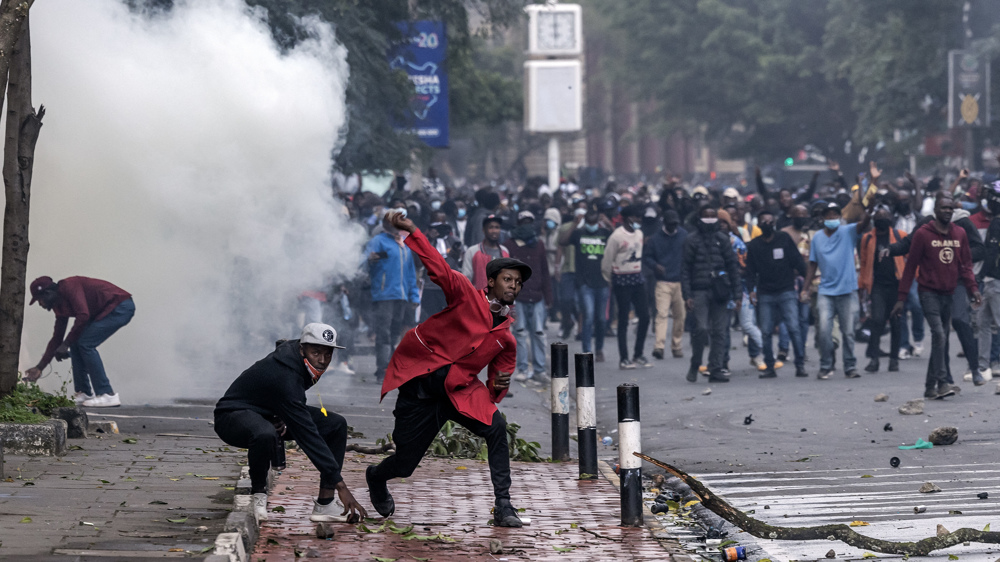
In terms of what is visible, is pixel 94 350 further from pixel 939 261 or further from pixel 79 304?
pixel 939 261

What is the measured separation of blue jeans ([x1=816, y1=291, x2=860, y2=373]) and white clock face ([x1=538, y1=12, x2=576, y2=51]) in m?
15.0

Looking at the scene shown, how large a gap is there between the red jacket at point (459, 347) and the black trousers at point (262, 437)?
0.44 meters

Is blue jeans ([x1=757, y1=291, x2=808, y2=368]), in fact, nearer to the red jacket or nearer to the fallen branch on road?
the fallen branch on road

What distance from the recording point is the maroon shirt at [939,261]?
12.7 metres

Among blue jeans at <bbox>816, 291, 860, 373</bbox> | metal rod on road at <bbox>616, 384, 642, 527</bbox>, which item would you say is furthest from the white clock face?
metal rod on road at <bbox>616, 384, 642, 527</bbox>

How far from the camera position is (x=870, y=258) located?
1521 centimetres

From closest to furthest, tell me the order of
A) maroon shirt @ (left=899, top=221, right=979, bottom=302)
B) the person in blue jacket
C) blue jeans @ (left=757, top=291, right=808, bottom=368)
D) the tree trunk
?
the tree trunk < maroon shirt @ (left=899, top=221, right=979, bottom=302) < the person in blue jacket < blue jeans @ (left=757, top=291, right=808, bottom=368)

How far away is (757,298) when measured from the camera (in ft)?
50.7

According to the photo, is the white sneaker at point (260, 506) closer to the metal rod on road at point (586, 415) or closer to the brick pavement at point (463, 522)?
the brick pavement at point (463, 522)

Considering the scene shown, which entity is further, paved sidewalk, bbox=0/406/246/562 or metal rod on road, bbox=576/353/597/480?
metal rod on road, bbox=576/353/597/480

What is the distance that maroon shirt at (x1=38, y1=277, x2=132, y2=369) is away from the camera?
11719 mm

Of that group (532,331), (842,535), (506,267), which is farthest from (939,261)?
(506,267)

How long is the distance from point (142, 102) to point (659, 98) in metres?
41.6

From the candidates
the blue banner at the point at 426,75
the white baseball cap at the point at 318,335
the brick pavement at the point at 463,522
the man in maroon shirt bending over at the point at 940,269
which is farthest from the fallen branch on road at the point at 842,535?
the blue banner at the point at 426,75
